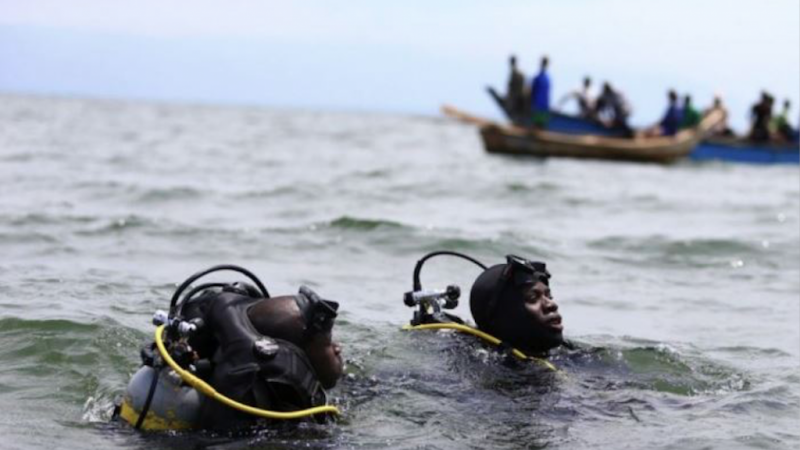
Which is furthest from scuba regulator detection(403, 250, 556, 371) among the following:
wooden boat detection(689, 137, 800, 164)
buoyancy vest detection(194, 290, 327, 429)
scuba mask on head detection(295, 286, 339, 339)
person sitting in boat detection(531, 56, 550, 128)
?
wooden boat detection(689, 137, 800, 164)

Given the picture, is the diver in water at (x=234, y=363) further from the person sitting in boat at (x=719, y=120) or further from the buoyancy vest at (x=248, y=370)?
the person sitting in boat at (x=719, y=120)

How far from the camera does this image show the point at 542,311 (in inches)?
277

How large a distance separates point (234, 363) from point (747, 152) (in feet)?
93.3

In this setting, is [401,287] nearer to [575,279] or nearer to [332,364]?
[575,279]

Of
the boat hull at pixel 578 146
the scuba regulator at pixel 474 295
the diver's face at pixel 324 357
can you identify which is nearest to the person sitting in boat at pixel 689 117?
the boat hull at pixel 578 146

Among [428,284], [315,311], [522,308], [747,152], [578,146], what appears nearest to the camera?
[315,311]

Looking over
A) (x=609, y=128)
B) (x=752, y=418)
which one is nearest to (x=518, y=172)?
(x=609, y=128)

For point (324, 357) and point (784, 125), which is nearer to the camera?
point (324, 357)

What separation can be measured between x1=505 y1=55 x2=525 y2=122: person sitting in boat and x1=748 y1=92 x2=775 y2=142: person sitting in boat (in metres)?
5.57

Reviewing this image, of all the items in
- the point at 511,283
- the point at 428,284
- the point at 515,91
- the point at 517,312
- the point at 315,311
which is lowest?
the point at 428,284

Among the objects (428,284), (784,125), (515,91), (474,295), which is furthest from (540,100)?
(474,295)

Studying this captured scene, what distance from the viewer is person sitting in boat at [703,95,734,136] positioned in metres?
34.4

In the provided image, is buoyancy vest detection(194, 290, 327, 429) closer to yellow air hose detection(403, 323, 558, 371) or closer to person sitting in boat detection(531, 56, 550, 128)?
yellow air hose detection(403, 323, 558, 371)

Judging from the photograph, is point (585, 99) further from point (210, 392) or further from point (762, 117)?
point (210, 392)
